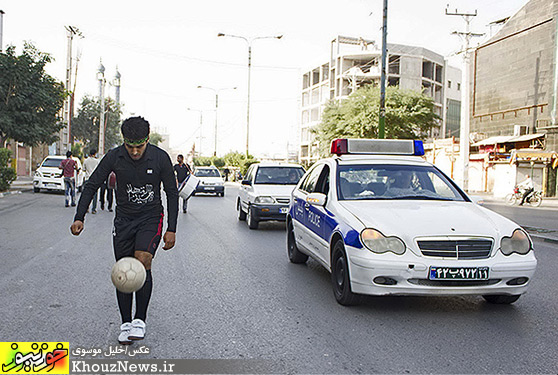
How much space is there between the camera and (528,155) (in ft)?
107

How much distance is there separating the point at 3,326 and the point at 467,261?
4090 millimetres

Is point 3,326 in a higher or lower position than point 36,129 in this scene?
lower

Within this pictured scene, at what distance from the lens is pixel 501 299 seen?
5758 millimetres

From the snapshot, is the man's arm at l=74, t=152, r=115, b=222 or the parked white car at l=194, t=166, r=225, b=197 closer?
the man's arm at l=74, t=152, r=115, b=222

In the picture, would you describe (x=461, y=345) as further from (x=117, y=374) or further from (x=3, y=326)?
(x=3, y=326)

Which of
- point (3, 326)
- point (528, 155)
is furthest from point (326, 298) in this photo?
point (528, 155)

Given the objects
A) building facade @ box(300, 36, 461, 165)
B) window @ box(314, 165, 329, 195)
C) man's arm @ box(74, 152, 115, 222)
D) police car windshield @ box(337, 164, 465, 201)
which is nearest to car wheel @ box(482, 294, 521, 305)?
police car windshield @ box(337, 164, 465, 201)

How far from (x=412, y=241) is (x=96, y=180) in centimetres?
282

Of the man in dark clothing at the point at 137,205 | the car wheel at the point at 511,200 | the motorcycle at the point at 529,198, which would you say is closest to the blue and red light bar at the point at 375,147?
the man in dark clothing at the point at 137,205

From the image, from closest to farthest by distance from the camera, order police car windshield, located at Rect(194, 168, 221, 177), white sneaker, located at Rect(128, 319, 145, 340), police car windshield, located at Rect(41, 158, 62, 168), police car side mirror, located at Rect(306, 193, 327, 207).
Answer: white sneaker, located at Rect(128, 319, 145, 340) < police car side mirror, located at Rect(306, 193, 327, 207) < police car windshield, located at Rect(41, 158, 62, 168) < police car windshield, located at Rect(194, 168, 221, 177)

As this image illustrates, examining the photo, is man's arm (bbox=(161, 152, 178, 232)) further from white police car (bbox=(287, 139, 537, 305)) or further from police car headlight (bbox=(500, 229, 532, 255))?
police car headlight (bbox=(500, 229, 532, 255))

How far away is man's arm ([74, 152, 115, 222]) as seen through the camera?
443 cm

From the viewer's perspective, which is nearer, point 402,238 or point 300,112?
point 402,238

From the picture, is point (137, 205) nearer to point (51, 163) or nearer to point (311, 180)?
point (311, 180)
